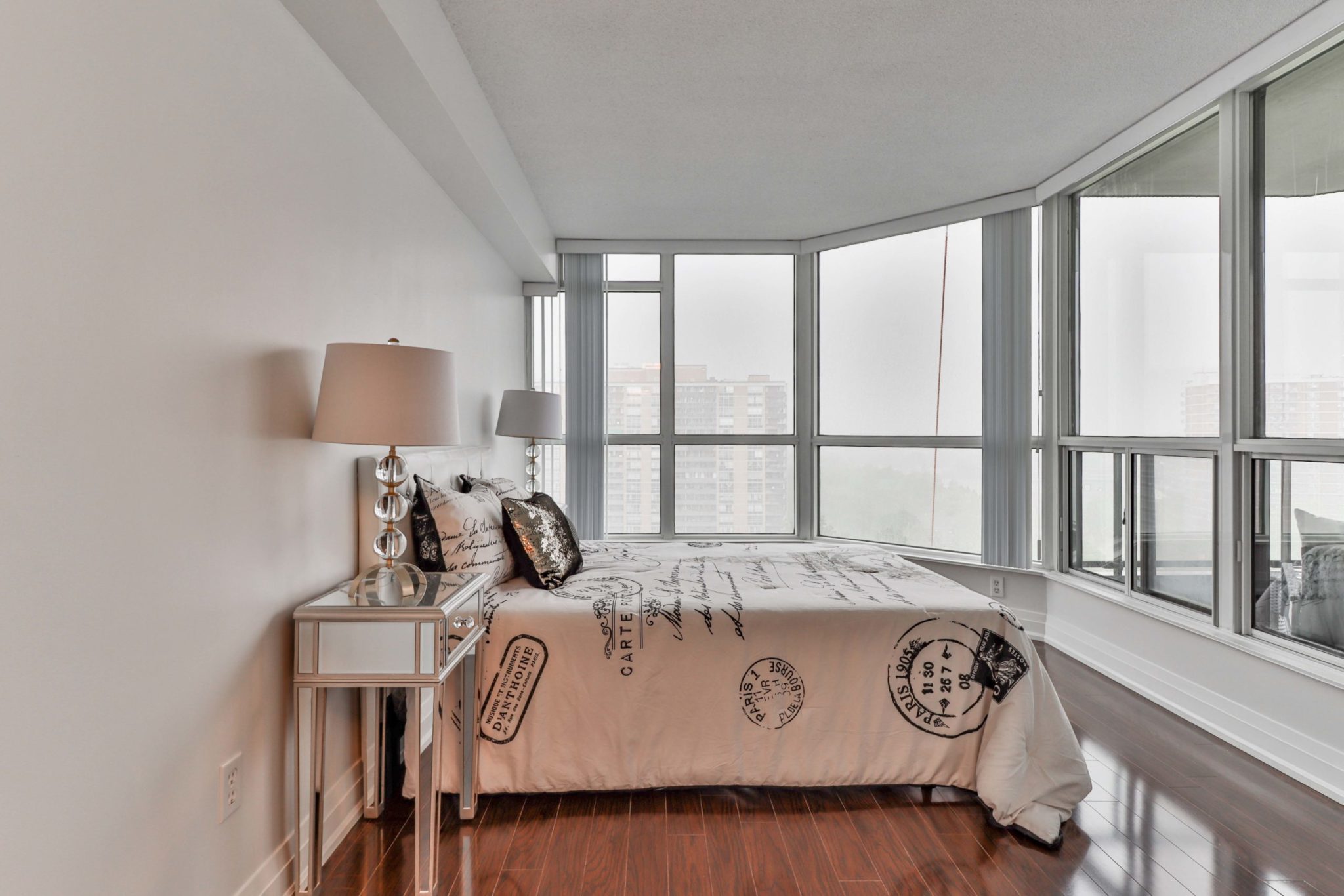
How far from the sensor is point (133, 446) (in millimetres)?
1297

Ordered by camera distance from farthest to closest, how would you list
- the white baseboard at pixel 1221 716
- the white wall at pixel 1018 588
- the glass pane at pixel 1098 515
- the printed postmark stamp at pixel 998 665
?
1. the white wall at pixel 1018 588
2. the glass pane at pixel 1098 515
3. the white baseboard at pixel 1221 716
4. the printed postmark stamp at pixel 998 665

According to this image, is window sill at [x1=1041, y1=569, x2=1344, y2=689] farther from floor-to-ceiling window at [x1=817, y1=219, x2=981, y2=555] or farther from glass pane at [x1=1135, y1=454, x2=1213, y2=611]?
floor-to-ceiling window at [x1=817, y1=219, x2=981, y2=555]

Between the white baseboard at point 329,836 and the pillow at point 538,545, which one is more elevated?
the pillow at point 538,545

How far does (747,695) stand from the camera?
92.4 inches

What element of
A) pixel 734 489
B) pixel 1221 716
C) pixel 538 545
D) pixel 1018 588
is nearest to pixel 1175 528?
pixel 1221 716

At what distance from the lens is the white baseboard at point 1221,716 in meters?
2.41

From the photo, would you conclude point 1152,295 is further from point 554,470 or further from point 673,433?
point 554,470

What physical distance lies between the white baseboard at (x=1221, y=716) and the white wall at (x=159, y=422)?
3.31 m

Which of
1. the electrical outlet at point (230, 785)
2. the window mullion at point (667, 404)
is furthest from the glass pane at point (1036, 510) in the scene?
the electrical outlet at point (230, 785)

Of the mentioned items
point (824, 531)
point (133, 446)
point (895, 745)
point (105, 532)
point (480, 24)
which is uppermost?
point (480, 24)

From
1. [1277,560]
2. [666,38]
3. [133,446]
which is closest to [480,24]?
[666,38]

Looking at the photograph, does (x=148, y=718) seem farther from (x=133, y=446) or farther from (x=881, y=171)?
(x=881, y=171)

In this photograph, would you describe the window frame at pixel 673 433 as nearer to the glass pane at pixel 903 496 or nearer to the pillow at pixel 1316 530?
the glass pane at pixel 903 496

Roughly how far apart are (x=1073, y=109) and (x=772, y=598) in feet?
8.79
